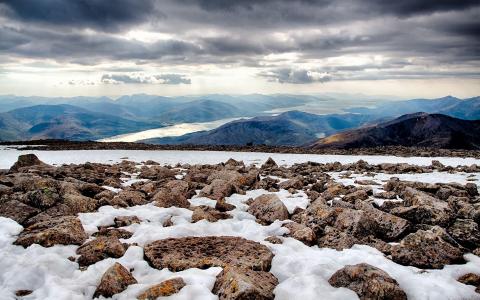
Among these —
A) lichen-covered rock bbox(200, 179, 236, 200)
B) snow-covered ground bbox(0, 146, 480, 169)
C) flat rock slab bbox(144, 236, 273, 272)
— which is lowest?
snow-covered ground bbox(0, 146, 480, 169)

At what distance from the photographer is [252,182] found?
18375mm

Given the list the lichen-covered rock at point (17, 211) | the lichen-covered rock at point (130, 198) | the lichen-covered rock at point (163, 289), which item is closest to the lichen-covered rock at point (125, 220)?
the lichen-covered rock at point (130, 198)

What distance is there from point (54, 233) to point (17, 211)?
2856mm

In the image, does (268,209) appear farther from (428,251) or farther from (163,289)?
(163,289)

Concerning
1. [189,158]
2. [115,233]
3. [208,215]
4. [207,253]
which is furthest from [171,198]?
[189,158]

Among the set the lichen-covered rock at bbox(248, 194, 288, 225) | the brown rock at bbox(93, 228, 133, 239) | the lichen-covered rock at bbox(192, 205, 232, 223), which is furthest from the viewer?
the lichen-covered rock at bbox(248, 194, 288, 225)

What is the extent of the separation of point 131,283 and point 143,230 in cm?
318

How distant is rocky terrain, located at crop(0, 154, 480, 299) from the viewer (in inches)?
305

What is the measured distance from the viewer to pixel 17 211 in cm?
1187

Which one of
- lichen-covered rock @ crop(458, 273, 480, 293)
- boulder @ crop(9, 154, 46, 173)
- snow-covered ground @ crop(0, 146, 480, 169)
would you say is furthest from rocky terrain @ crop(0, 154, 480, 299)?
snow-covered ground @ crop(0, 146, 480, 169)

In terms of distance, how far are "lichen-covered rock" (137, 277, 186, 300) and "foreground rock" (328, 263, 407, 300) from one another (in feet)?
11.0

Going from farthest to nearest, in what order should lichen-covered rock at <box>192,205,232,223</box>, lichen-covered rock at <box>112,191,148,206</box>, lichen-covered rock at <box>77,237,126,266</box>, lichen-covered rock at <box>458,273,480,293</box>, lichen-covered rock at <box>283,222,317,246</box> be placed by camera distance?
1. lichen-covered rock at <box>112,191,148,206</box>
2. lichen-covered rock at <box>192,205,232,223</box>
3. lichen-covered rock at <box>283,222,317,246</box>
4. lichen-covered rock at <box>77,237,126,266</box>
5. lichen-covered rock at <box>458,273,480,293</box>

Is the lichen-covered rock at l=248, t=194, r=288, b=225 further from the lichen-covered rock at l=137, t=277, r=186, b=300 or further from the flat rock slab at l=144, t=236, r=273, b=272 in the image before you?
the lichen-covered rock at l=137, t=277, r=186, b=300

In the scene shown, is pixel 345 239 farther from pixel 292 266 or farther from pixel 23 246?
pixel 23 246
